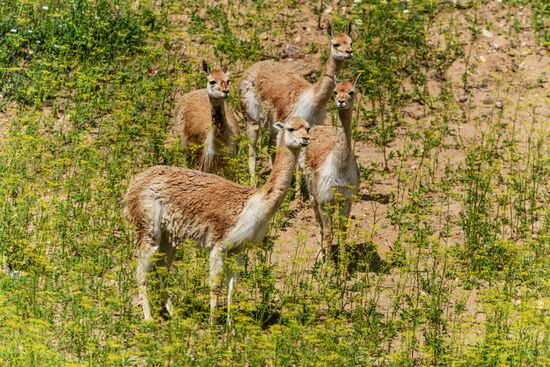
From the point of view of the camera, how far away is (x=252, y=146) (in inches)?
701

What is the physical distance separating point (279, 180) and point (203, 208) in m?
0.92

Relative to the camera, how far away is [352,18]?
20.6m

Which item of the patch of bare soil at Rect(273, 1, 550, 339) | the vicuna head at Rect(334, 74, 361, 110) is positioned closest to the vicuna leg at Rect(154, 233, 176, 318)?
the patch of bare soil at Rect(273, 1, 550, 339)

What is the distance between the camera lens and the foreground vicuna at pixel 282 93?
1791 centimetres

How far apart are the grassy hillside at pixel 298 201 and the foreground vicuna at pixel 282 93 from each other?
0.66 meters

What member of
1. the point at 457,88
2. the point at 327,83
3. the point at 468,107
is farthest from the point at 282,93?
the point at 457,88

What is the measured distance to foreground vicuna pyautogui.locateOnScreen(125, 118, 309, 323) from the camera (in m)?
13.7

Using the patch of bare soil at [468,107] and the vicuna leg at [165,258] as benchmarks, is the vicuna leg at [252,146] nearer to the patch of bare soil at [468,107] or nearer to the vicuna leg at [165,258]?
the patch of bare soil at [468,107]

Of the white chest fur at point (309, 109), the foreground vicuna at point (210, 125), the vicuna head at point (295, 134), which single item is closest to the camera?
the vicuna head at point (295, 134)

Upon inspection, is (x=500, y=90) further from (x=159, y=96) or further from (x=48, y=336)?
(x=48, y=336)

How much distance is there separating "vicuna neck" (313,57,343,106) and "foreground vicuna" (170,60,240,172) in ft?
4.77

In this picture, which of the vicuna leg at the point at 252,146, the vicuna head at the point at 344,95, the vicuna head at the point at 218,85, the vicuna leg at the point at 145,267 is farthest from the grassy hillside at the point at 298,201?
the vicuna head at the point at 344,95

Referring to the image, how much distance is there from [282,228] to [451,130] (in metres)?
3.59

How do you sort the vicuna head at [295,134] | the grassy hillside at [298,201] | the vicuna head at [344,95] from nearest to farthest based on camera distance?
the grassy hillside at [298,201], the vicuna head at [295,134], the vicuna head at [344,95]
